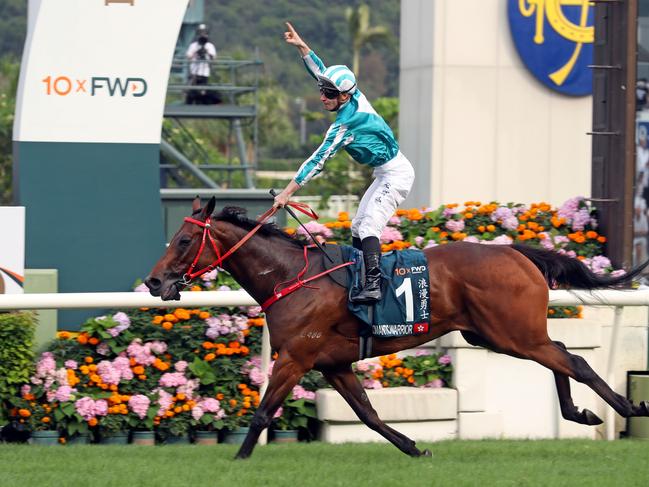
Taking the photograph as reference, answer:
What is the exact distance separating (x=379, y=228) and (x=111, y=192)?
256 centimetres

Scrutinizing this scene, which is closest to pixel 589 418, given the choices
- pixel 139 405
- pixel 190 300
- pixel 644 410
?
pixel 644 410

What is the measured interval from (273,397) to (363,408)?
1.77ft

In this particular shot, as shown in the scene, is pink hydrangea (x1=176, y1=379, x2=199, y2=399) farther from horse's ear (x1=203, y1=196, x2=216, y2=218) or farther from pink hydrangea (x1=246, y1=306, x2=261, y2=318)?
horse's ear (x1=203, y1=196, x2=216, y2=218)

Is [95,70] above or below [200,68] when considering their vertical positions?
below

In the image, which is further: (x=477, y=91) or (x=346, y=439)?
(x=477, y=91)

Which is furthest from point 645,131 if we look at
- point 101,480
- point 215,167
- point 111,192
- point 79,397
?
point 215,167

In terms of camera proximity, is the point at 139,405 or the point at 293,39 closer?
the point at 293,39

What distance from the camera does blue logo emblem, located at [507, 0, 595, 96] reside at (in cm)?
1263

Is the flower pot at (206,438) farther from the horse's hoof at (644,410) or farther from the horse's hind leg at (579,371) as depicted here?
A: the horse's hoof at (644,410)

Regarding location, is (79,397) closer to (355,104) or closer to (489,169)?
(355,104)

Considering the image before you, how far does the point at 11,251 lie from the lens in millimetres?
7938

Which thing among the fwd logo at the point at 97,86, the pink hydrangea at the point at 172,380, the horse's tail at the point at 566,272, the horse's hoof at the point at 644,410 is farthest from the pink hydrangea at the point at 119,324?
the horse's hoof at the point at 644,410

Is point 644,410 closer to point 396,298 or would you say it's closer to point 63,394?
point 396,298

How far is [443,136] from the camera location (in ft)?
41.6
